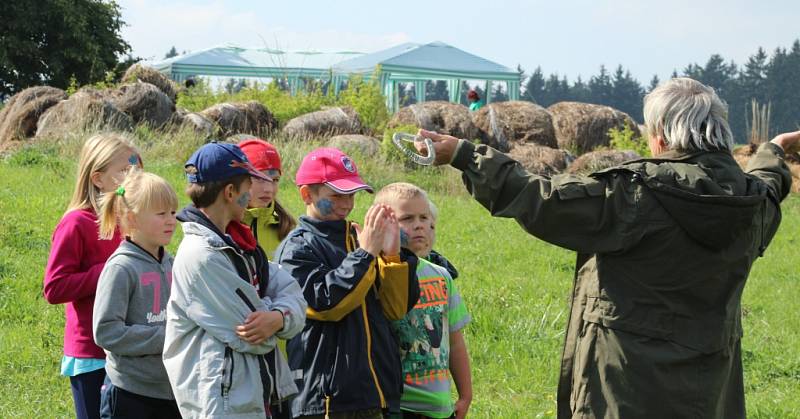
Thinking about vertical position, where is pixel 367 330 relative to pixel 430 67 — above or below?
below

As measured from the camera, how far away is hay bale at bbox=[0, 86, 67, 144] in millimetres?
16391

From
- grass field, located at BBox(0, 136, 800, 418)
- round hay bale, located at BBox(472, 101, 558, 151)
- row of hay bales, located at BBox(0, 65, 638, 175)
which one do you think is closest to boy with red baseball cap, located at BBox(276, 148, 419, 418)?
grass field, located at BBox(0, 136, 800, 418)

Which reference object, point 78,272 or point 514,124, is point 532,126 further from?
point 78,272

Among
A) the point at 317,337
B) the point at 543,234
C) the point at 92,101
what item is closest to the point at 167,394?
the point at 317,337

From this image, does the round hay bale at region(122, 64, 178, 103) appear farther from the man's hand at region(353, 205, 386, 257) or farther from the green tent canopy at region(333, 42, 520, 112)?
the green tent canopy at region(333, 42, 520, 112)

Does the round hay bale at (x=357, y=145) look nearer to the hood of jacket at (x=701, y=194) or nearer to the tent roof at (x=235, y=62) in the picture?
the hood of jacket at (x=701, y=194)

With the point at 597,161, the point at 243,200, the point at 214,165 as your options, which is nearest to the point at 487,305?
the point at 243,200

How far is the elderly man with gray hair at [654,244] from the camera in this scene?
140 inches

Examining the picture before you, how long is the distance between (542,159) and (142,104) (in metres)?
7.60

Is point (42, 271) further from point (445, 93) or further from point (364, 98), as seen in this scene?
point (445, 93)

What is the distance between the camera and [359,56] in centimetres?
4884

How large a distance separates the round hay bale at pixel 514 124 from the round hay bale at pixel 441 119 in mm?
419

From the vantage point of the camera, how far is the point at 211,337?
3.45 m

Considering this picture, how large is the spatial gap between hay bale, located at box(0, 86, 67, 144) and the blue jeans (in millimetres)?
13435
